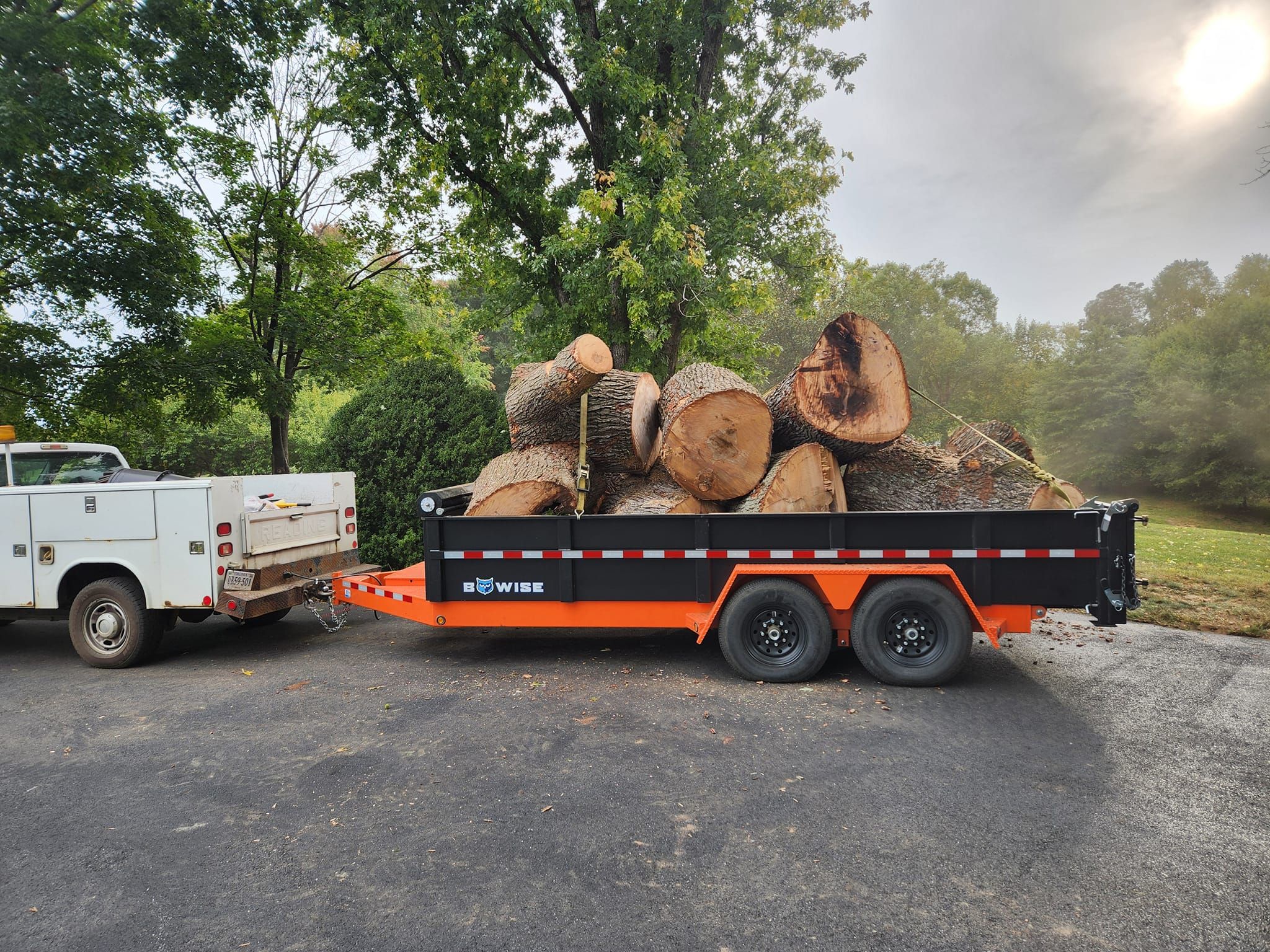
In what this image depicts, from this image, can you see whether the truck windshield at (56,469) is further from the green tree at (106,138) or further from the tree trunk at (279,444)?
the tree trunk at (279,444)

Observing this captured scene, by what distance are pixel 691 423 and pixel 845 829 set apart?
3.03m

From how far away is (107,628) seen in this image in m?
5.67

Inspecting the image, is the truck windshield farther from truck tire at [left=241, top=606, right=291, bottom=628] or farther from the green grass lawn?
the green grass lawn

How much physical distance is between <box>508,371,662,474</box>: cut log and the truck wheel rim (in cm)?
370

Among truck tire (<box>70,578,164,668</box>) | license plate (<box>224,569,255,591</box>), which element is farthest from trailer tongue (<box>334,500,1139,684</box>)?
truck tire (<box>70,578,164,668</box>)

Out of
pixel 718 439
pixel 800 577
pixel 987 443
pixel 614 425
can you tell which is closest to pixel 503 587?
pixel 614 425

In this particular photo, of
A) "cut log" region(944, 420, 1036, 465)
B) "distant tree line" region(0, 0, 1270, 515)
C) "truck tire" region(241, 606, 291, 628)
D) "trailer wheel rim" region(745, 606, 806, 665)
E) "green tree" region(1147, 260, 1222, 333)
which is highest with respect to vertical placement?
"green tree" region(1147, 260, 1222, 333)

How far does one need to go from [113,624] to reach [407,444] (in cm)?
394

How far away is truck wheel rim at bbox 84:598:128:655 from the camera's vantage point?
566cm

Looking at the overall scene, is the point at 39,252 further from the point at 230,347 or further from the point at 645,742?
the point at 645,742

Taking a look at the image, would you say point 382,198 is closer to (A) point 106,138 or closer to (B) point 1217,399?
(A) point 106,138

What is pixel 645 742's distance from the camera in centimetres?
396

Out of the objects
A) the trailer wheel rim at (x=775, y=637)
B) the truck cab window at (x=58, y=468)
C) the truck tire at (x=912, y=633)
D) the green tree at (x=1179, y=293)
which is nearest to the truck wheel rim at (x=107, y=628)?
the truck cab window at (x=58, y=468)

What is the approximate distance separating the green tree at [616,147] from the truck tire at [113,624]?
20.4 ft
